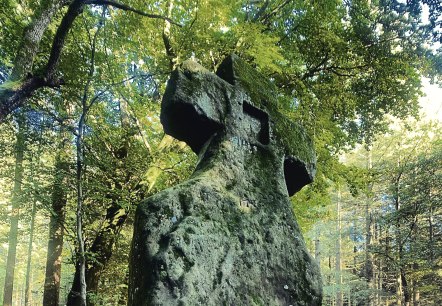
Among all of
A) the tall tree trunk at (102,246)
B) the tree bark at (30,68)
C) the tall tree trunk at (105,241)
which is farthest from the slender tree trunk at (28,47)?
the tall tree trunk at (102,246)

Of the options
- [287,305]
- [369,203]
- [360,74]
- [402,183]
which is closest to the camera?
[287,305]

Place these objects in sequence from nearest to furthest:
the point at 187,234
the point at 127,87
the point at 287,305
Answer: the point at 187,234, the point at 287,305, the point at 127,87

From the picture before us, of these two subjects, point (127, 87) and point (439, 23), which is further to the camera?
point (127, 87)

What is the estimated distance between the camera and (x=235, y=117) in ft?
9.86

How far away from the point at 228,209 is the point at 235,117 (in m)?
0.92

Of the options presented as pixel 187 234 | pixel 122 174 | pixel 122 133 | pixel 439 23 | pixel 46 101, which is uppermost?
pixel 439 23

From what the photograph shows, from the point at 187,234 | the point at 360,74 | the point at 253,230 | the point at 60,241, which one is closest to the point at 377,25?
the point at 360,74

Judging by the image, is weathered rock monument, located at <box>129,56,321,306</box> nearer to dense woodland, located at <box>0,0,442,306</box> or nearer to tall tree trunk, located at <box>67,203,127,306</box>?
dense woodland, located at <box>0,0,442,306</box>

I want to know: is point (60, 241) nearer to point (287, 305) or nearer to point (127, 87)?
point (127, 87)

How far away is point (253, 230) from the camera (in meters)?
2.50

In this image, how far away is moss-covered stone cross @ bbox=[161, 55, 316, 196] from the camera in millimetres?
2771

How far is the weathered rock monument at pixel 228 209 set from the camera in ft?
6.52

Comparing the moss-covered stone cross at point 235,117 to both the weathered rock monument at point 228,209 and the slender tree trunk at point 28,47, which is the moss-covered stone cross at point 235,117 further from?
the slender tree trunk at point 28,47

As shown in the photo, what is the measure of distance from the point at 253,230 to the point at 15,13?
21.6 feet
